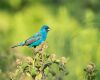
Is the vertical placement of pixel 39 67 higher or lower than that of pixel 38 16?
lower

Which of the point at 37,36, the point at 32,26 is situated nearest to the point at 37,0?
the point at 32,26

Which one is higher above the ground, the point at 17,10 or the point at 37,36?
the point at 17,10

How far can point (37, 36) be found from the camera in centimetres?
849

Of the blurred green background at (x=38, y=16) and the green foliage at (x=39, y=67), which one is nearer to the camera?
the green foliage at (x=39, y=67)

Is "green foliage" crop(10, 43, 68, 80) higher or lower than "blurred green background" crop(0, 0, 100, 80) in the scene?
lower

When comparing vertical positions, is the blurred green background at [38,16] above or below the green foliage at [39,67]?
above

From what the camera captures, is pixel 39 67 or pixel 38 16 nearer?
pixel 39 67

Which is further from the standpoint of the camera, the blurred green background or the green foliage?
the blurred green background

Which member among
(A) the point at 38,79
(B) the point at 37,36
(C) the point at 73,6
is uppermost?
(C) the point at 73,6

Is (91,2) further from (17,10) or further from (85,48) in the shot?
(85,48)

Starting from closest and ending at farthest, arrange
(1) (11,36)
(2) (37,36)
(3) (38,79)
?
(3) (38,79)
(2) (37,36)
(1) (11,36)

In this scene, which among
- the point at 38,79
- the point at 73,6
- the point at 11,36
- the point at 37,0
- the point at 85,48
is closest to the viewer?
the point at 38,79

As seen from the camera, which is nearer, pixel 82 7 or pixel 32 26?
pixel 32 26

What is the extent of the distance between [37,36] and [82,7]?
14272 millimetres
